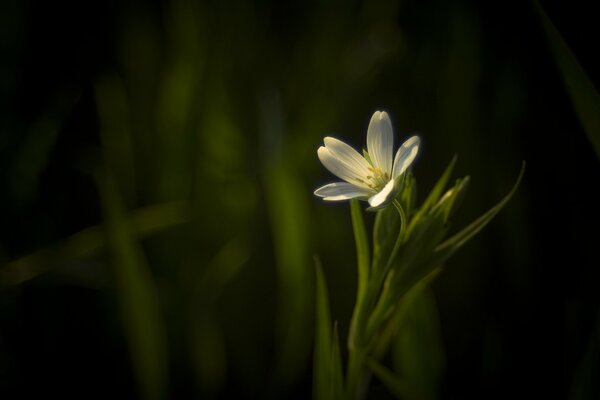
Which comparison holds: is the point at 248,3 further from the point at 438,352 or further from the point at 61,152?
the point at 438,352

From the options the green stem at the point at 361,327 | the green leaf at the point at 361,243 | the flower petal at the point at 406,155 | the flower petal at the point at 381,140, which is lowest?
the green stem at the point at 361,327

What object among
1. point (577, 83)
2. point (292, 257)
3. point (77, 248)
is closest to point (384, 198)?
point (577, 83)

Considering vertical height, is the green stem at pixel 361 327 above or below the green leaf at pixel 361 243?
below

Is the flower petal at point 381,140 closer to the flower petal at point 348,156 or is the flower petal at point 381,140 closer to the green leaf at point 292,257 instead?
the flower petal at point 348,156

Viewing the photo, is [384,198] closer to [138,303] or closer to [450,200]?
[450,200]

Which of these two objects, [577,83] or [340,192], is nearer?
[340,192]

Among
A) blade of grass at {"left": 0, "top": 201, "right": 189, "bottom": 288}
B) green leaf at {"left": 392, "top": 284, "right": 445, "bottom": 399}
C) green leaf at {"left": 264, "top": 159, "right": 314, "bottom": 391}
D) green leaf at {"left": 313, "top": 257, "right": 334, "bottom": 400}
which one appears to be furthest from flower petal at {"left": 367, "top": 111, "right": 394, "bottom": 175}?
blade of grass at {"left": 0, "top": 201, "right": 189, "bottom": 288}

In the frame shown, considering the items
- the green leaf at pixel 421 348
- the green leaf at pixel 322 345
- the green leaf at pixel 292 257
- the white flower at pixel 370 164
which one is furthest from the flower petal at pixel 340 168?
the green leaf at pixel 292 257

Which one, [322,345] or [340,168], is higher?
[340,168]
